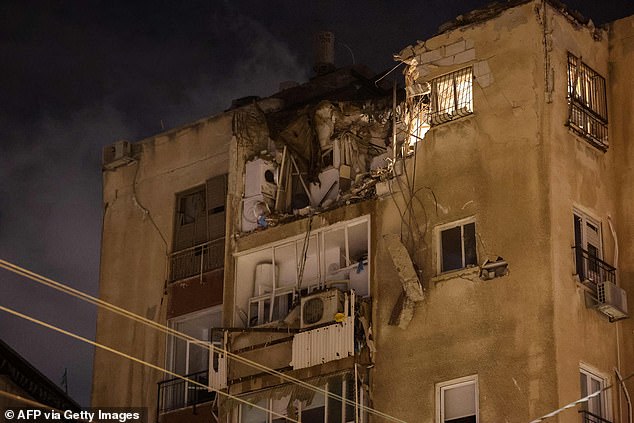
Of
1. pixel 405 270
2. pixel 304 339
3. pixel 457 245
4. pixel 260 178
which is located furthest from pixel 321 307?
pixel 260 178

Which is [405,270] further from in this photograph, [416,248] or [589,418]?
[589,418]

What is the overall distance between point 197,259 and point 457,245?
27.4 ft

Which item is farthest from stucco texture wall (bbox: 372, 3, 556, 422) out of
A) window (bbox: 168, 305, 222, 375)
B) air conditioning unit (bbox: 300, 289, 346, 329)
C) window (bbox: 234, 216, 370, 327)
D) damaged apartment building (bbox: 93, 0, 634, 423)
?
window (bbox: 168, 305, 222, 375)

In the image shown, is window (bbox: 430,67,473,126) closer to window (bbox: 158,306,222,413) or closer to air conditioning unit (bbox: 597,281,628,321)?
air conditioning unit (bbox: 597,281,628,321)

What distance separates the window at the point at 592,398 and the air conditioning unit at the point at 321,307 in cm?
556

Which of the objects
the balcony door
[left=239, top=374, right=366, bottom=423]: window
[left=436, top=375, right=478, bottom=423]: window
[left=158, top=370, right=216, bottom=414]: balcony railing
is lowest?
[left=436, top=375, right=478, bottom=423]: window

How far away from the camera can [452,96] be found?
3581 cm

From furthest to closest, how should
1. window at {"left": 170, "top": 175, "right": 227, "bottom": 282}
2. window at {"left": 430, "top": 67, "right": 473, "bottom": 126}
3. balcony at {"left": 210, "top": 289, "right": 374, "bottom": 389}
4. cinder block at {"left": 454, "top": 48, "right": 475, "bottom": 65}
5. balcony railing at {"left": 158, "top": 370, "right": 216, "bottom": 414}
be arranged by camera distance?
window at {"left": 170, "top": 175, "right": 227, "bottom": 282} < balcony railing at {"left": 158, "top": 370, "right": 216, "bottom": 414} < cinder block at {"left": 454, "top": 48, "right": 475, "bottom": 65} < window at {"left": 430, "top": 67, "right": 473, "bottom": 126} < balcony at {"left": 210, "top": 289, "right": 374, "bottom": 389}

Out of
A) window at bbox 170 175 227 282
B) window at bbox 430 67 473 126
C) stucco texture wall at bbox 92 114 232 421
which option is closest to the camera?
window at bbox 430 67 473 126

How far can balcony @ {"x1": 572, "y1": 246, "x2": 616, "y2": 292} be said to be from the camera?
33.6 m

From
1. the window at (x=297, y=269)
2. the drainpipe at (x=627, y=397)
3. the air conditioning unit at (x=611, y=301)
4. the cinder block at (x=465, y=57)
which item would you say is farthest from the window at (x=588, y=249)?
the window at (x=297, y=269)

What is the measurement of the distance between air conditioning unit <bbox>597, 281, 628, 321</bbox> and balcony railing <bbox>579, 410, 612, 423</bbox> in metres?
2.17

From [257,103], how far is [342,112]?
281 cm

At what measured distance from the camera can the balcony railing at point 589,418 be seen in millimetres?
32338
